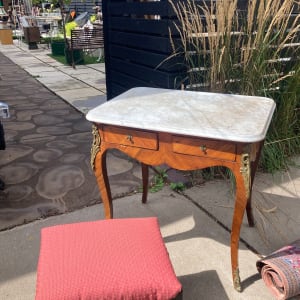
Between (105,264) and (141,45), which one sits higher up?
(141,45)

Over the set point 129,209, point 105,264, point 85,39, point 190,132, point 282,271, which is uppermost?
point 190,132

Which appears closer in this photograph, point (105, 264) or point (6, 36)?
point (105, 264)

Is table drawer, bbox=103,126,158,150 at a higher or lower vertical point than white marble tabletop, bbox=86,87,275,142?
lower

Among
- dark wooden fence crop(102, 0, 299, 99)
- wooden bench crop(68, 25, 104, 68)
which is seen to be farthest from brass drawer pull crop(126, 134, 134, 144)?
wooden bench crop(68, 25, 104, 68)

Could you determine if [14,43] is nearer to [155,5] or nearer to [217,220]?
[155,5]

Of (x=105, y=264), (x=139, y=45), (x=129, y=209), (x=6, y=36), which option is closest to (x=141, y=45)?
Result: (x=139, y=45)

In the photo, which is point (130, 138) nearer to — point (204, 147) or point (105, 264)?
point (204, 147)

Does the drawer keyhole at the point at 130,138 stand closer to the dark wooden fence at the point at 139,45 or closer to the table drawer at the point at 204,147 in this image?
the table drawer at the point at 204,147

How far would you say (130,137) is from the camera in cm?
183

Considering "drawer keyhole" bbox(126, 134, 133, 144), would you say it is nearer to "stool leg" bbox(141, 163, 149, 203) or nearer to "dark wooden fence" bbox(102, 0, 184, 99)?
"stool leg" bbox(141, 163, 149, 203)

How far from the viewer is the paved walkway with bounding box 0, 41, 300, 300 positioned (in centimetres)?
202

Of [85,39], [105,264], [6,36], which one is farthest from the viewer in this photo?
[6,36]

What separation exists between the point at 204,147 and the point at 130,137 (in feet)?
1.29

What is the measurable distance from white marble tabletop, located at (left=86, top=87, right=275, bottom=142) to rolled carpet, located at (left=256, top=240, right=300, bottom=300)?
0.79 meters
